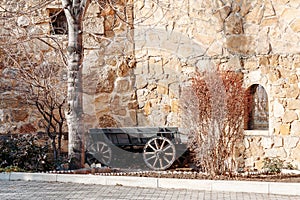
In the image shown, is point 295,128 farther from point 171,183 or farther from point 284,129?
point 171,183

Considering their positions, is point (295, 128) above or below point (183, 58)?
below

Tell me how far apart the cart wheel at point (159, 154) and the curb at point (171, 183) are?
2.41 meters

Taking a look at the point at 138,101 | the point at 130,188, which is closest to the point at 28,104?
the point at 138,101

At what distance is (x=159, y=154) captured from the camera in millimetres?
9422

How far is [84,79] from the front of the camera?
36.0 ft

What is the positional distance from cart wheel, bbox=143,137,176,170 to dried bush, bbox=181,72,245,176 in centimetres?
145

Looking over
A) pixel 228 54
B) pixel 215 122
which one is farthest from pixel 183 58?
pixel 215 122

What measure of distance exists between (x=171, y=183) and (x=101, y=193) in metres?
0.98

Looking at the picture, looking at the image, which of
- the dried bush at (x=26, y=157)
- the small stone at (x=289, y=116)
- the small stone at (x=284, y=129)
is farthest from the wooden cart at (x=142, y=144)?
the small stone at (x=289, y=116)

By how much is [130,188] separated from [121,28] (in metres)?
5.10

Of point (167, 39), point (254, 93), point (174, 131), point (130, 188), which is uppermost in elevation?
point (167, 39)

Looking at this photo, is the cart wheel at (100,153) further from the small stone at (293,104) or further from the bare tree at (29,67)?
the small stone at (293,104)

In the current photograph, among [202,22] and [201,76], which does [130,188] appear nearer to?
[201,76]

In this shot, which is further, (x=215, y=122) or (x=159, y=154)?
(x=159, y=154)
